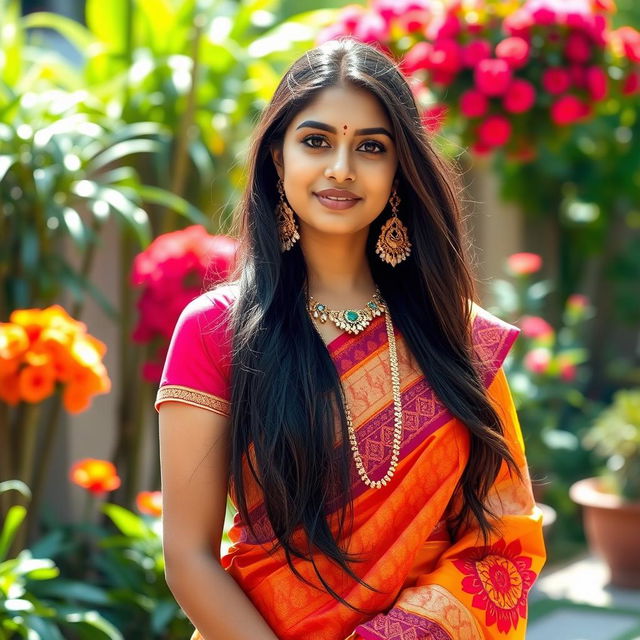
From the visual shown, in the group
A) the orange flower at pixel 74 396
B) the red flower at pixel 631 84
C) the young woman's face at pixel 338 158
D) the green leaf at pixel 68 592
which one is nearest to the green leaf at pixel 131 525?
the green leaf at pixel 68 592

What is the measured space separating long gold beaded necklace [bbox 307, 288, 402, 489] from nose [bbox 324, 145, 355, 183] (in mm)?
241

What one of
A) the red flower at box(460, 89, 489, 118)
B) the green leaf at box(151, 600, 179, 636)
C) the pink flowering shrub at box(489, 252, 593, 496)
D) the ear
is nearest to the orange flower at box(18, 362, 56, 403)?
the green leaf at box(151, 600, 179, 636)

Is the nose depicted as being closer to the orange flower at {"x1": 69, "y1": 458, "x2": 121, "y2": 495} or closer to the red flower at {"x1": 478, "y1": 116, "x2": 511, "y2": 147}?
the orange flower at {"x1": 69, "y1": 458, "x2": 121, "y2": 495}

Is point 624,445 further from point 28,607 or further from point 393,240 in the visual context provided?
point 393,240

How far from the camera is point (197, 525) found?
1.79 meters

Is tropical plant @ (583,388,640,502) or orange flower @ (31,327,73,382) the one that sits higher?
orange flower @ (31,327,73,382)

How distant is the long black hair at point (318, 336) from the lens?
5.88 ft

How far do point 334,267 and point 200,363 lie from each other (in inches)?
13.2

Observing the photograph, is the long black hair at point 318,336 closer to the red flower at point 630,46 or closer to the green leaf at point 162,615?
the green leaf at point 162,615

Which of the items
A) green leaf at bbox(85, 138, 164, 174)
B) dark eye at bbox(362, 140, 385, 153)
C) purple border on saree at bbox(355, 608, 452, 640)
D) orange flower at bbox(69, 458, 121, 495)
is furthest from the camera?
green leaf at bbox(85, 138, 164, 174)

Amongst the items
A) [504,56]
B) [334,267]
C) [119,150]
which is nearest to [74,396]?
[119,150]

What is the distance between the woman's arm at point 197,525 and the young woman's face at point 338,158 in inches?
14.8

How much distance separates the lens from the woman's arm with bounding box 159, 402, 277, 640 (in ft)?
5.81

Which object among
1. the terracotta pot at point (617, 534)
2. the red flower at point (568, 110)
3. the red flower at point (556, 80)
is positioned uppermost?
the red flower at point (556, 80)
